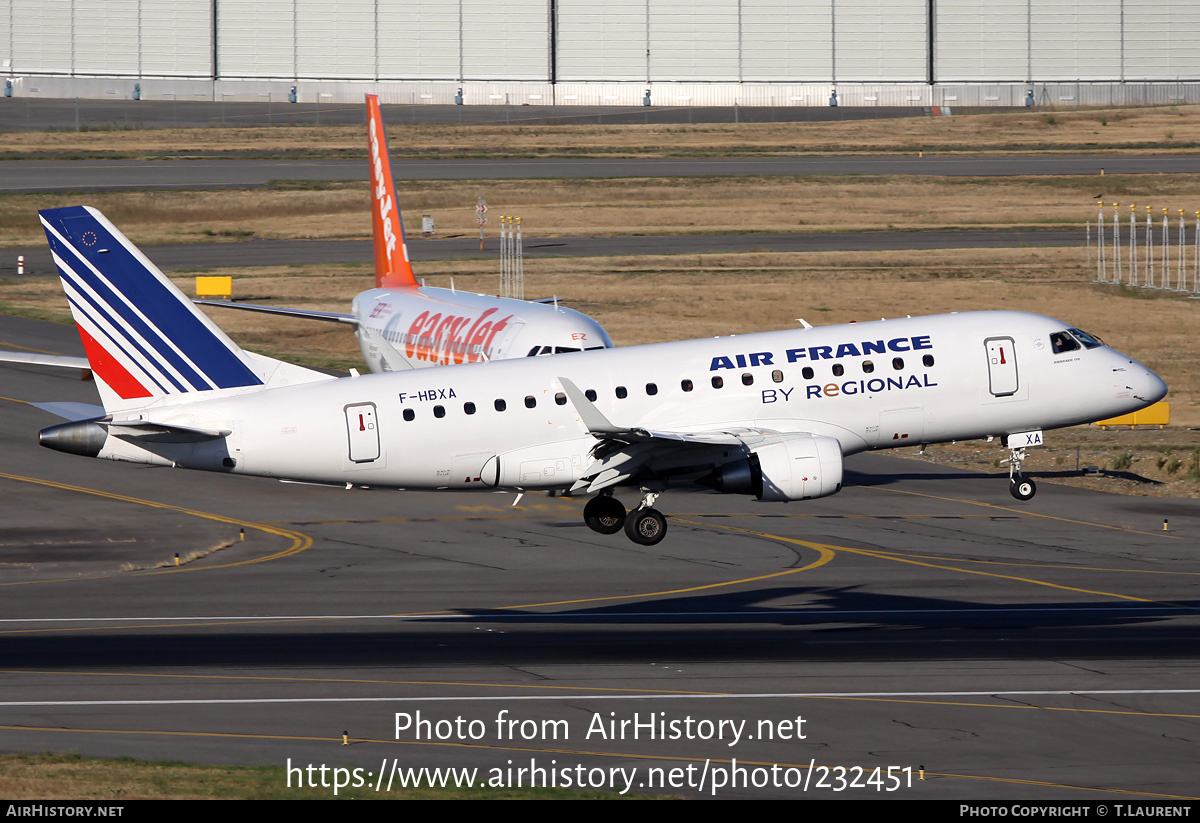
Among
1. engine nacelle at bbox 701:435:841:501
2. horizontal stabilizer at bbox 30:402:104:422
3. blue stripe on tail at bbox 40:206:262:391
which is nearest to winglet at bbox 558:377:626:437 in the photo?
engine nacelle at bbox 701:435:841:501

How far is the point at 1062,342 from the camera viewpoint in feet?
138

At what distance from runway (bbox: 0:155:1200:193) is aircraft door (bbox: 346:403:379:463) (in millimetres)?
90259

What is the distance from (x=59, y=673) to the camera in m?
34.8

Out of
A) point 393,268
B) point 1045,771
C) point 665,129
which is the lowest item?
point 1045,771

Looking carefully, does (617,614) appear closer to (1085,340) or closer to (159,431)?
(159,431)

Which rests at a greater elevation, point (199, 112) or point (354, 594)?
point (199, 112)

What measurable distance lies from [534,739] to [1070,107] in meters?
151

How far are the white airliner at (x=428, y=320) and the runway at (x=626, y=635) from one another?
583cm

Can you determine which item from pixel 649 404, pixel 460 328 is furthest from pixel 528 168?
pixel 649 404

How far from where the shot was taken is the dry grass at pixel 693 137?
145 metres

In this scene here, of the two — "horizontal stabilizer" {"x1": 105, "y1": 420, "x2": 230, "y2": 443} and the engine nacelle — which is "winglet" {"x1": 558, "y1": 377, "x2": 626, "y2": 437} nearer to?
the engine nacelle

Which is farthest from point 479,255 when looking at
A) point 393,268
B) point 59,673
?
point 59,673

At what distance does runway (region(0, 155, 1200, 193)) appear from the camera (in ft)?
419
